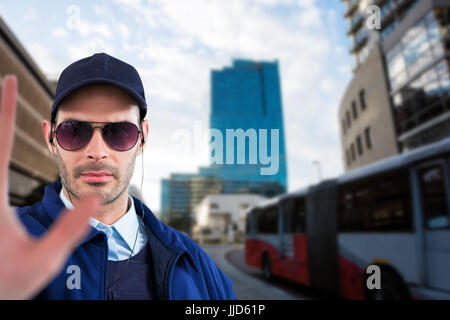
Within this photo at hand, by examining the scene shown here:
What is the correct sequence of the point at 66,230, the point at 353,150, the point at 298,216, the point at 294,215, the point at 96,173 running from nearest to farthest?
the point at 66,230 < the point at 96,173 < the point at 298,216 < the point at 294,215 < the point at 353,150

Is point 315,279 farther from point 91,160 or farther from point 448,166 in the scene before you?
point 91,160

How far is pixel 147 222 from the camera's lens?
124 cm

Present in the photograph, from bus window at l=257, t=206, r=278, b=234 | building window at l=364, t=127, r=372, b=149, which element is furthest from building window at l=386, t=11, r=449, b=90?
bus window at l=257, t=206, r=278, b=234

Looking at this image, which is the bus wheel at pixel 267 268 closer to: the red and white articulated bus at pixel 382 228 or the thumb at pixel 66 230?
the red and white articulated bus at pixel 382 228

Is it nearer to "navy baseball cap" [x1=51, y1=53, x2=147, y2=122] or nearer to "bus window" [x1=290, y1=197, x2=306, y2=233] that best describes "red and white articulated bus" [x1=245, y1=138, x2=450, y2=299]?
"bus window" [x1=290, y1=197, x2=306, y2=233]

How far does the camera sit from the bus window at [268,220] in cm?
998

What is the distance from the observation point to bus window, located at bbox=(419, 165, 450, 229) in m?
4.58

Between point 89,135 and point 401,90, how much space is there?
71.9 feet

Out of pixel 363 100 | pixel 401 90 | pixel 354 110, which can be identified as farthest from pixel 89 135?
pixel 354 110

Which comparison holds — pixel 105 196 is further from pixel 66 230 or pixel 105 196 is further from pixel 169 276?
pixel 66 230

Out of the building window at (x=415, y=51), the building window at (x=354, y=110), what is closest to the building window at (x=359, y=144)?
the building window at (x=354, y=110)

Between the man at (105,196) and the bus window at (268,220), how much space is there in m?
9.02

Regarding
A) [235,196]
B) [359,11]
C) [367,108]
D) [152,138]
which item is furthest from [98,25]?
[235,196]
